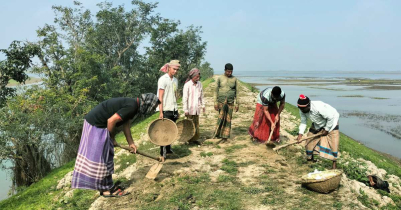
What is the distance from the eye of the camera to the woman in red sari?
18.5 ft

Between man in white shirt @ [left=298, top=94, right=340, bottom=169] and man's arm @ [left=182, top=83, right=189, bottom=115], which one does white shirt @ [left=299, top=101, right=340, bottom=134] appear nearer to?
man in white shirt @ [left=298, top=94, right=340, bottom=169]

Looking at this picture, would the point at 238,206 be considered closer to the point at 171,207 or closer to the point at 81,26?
the point at 171,207

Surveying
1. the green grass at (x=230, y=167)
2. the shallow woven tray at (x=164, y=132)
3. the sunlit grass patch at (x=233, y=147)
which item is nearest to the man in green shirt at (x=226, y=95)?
the sunlit grass patch at (x=233, y=147)

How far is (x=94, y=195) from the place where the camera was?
4.41 metres

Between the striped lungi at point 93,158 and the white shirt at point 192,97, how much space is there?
2.46 metres

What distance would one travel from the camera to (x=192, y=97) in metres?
6.00

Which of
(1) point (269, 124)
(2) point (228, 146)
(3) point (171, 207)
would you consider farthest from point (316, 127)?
(3) point (171, 207)

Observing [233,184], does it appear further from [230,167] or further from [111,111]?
[111,111]

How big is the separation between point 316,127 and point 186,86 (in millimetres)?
2810

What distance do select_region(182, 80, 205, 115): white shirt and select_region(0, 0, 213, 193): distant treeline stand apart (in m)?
6.27

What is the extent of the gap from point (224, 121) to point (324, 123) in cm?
236

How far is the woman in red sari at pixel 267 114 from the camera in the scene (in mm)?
5650

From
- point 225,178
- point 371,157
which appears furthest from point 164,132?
point 371,157

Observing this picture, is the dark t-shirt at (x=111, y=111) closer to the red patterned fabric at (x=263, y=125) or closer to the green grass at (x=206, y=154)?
the green grass at (x=206, y=154)
